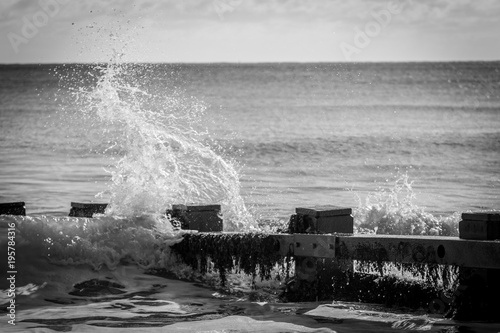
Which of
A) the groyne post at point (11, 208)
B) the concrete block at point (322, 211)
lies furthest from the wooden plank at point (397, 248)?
the groyne post at point (11, 208)

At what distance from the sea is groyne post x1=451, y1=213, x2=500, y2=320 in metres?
0.21

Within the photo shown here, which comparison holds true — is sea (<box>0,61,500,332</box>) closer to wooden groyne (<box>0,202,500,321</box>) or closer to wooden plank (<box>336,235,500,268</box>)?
wooden groyne (<box>0,202,500,321</box>)

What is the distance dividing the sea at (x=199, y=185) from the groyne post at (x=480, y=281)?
0.70ft

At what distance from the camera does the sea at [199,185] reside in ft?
33.2

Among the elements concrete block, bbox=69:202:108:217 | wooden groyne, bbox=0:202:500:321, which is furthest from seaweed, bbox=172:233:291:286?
concrete block, bbox=69:202:108:217

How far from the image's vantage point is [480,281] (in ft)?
30.1

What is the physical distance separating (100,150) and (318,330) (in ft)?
80.5

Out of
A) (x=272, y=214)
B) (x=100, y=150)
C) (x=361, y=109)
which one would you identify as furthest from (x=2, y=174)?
(x=361, y=109)

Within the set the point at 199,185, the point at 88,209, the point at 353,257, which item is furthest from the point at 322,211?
the point at 199,185

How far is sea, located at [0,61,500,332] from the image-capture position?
399 inches

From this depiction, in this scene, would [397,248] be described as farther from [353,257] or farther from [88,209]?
[88,209]

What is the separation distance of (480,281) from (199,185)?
12520mm

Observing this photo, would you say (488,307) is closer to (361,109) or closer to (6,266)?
(6,266)

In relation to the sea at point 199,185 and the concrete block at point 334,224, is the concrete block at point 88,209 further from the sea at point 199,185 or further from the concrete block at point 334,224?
the concrete block at point 334,224
